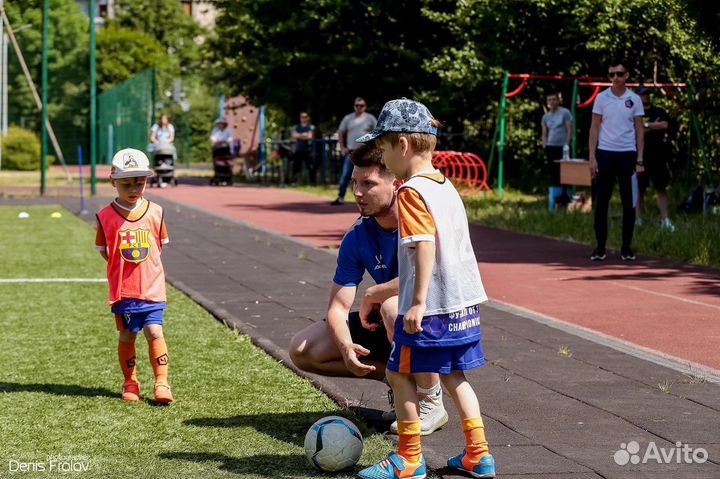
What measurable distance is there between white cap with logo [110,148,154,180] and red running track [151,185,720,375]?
3.49 meters

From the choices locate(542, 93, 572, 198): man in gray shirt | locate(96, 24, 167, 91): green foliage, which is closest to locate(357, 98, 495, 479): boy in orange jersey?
locate(542, 93, 572, 198): man in gray shirt

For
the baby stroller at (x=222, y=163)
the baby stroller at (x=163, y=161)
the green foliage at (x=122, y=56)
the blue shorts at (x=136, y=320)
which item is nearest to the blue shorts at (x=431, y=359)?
the blue shorts at (x=136, y=320)

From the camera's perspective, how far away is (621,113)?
1312 centimetres

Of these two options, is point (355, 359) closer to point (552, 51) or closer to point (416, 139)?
point (416, 139)

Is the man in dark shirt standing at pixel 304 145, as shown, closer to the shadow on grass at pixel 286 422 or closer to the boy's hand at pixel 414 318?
the shadow on grass at pixel 286 422

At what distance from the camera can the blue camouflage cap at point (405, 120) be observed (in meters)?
4.82

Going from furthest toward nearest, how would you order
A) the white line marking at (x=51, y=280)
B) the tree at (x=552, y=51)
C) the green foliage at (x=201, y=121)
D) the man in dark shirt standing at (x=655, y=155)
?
the green foliage at (x=201, y=121)
the tree at (x=552, y=51)
the man in dark shirt standing at (x=655, y=155)
the white line marking at (x=51, y=280)

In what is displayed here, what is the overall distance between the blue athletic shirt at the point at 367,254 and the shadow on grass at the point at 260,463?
2.64ft

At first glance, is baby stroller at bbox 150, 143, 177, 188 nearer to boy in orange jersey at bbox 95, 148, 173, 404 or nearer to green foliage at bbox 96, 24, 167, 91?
boy in orange jersey at bbox 95, 148, 173, 404

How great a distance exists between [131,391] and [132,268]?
2.13 feet

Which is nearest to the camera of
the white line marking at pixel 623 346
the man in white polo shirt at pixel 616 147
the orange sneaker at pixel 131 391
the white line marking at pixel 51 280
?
the orange sneaker at pixel 131 391

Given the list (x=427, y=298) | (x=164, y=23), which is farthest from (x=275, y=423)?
(x=164, y=23)

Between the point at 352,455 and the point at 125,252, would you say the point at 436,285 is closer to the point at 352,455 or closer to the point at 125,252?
the point at 352,455

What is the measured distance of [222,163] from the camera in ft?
108
